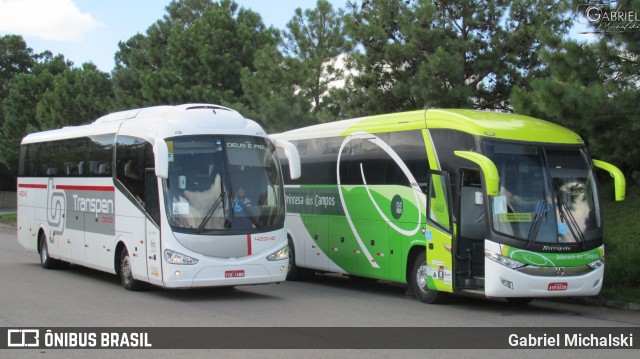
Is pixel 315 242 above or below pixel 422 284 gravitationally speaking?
above

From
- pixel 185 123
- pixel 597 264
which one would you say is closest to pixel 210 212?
pixel 185 123

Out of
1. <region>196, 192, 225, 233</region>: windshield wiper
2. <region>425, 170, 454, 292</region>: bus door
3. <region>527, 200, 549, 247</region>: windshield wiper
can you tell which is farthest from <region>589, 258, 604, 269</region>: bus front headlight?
<region>196, 192, 225, 233</region>: windshield wiper

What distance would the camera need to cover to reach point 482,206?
1333cm

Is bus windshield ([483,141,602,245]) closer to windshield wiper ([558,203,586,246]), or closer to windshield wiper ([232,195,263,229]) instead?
windshield wiper ([558,203,586,246])

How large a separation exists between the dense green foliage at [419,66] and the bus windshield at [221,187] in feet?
16.9

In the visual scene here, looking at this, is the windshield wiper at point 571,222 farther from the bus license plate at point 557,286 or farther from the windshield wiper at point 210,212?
the windshield wiper at point 210,212

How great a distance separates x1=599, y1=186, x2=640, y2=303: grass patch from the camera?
14.7m

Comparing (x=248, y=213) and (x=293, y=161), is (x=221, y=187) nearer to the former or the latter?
(x=248, y=213)

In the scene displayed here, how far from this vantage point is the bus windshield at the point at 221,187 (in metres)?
14.1

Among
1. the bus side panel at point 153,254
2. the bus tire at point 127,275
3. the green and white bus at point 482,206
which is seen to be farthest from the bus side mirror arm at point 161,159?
the green and white bus at point 482,206

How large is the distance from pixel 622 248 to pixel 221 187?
9.11m

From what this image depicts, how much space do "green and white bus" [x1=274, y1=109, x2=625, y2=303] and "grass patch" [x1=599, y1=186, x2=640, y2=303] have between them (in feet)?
5.81

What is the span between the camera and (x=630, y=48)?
13555 mm
